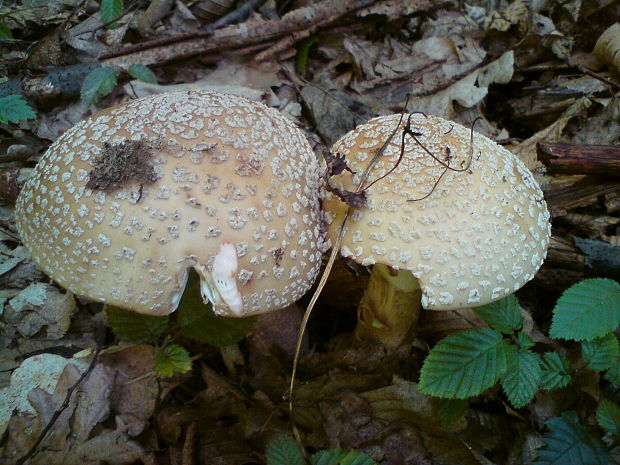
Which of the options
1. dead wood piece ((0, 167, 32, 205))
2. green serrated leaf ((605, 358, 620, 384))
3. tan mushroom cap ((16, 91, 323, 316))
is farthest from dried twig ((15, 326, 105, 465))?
green serrated leaf ((605, 358, 620, 384))

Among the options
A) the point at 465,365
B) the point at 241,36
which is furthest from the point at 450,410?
the point at 241,36

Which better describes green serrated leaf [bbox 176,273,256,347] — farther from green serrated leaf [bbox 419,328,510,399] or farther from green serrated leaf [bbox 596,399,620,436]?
green serrated leaf [bbox 596,399,620,436]

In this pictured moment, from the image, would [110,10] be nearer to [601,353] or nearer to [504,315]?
[504,315]

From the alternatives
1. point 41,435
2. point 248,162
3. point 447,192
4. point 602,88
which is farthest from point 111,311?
point 602,88

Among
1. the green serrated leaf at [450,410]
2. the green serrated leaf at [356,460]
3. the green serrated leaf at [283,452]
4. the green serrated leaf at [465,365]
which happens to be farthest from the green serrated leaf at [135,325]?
the green serrated leaf at [450,410]

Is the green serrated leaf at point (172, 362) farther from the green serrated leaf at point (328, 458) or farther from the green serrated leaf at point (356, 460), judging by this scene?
the green serrated leaf at point (356, 460)
